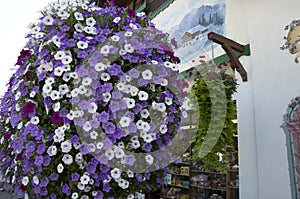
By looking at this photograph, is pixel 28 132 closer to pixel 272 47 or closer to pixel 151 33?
pixel 151 33

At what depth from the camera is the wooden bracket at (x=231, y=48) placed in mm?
2217

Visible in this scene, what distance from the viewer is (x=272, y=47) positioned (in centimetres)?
240

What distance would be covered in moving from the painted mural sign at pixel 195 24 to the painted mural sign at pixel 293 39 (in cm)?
86

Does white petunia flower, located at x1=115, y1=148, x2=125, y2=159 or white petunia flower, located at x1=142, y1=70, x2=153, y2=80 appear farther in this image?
white petunia flower, located at x1=142, y1=70, x2=153, y2=80

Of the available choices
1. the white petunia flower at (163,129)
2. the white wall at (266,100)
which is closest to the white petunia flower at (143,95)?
the white petunia flower at (163,129)

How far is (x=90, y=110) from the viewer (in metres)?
0.86

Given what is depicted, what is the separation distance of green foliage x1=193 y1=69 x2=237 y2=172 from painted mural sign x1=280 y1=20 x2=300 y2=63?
691 millimetres

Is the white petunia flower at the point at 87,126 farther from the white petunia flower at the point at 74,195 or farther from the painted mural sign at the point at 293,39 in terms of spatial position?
the painted mural sign at the point at 293,39

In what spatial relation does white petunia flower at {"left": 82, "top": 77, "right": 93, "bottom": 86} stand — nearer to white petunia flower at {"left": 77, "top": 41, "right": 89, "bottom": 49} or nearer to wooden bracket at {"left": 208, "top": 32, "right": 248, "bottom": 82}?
white petunia flower at {"left": 77, "top": 41, "right": 89, "bottom": 49}

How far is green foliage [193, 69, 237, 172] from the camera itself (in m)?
1.80

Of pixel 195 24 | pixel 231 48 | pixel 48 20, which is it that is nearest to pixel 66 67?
pixel 48 20

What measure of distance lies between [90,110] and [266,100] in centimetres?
192

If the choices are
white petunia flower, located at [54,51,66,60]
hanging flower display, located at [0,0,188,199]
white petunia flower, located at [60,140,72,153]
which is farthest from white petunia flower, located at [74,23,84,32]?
white petunia flower, located at [60,140,72,153]

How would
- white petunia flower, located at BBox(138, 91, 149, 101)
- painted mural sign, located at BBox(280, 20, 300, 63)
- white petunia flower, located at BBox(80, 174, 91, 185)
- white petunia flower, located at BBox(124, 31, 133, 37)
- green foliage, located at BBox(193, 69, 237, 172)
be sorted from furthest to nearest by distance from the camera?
painted mural sign, located at BBox(280, 20, 300, 63)
green foliage, located at BBox(193, 69, 237, 172)
white petunia flower, located at BBox(124, 31, 133, 37)
white petunia flower, located at BBox(138, 91, 149, 101)
white petunia flower, located at BBox(80, 174, 91, 185)
